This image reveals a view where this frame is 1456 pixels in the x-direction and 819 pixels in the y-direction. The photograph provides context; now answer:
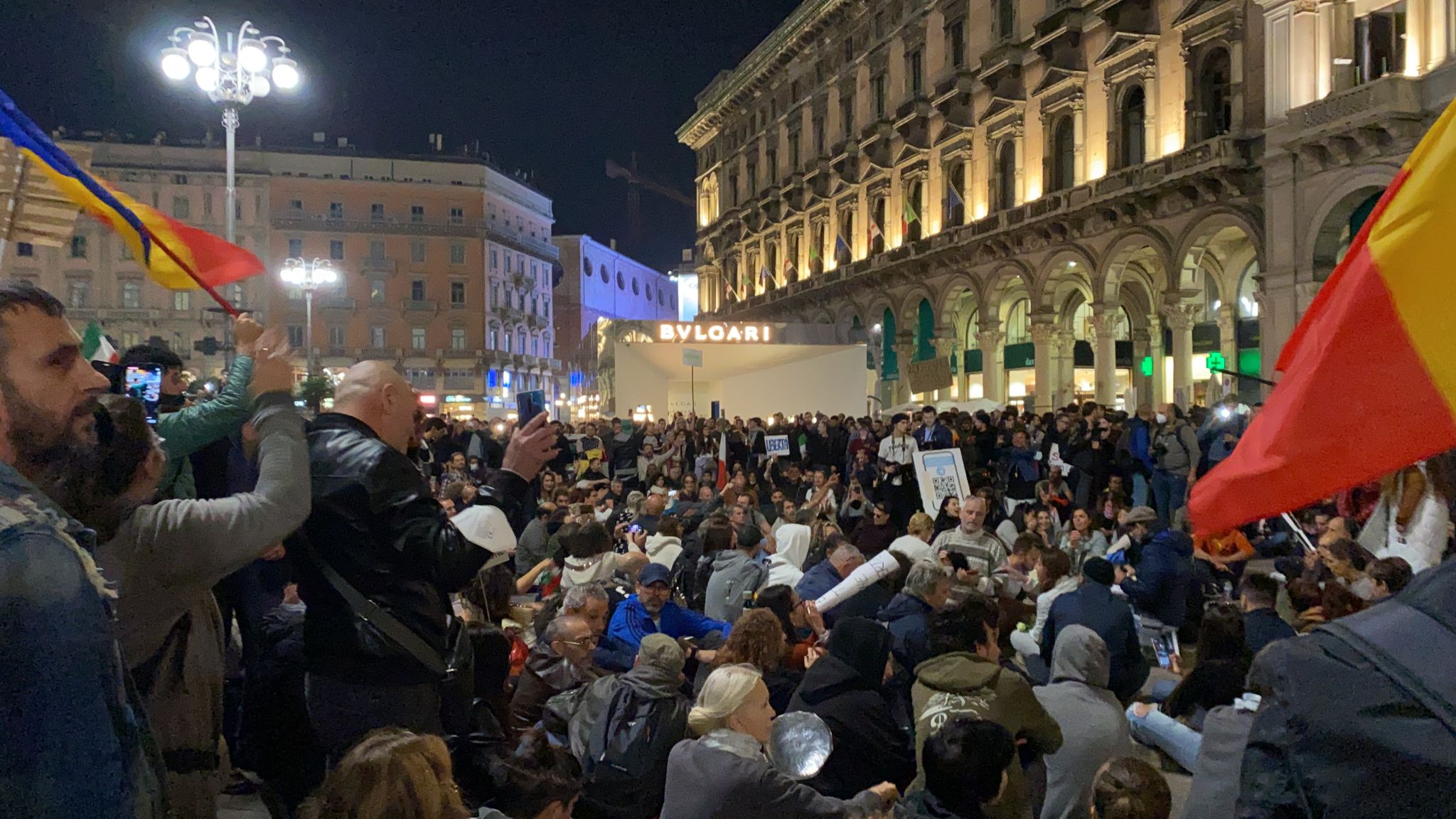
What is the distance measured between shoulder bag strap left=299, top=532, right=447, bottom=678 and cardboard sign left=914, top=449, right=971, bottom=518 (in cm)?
888

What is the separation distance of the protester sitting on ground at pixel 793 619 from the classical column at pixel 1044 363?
22529mm

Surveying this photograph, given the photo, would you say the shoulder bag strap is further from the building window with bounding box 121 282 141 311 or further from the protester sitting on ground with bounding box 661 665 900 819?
the building window with bounding box 121 282 141 311

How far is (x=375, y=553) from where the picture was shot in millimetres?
2982

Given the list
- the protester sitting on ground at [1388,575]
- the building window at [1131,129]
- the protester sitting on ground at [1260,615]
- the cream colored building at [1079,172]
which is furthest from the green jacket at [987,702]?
the building window at [1131,129]

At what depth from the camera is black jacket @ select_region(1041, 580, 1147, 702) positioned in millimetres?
5770

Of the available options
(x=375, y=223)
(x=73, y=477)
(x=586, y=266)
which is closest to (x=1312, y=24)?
(x=73, y=477)

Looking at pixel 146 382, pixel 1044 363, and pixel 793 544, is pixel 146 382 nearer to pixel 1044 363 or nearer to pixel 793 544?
pixel 793 544

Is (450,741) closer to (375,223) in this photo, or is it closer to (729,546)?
(729,546)

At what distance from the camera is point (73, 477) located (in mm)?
1930

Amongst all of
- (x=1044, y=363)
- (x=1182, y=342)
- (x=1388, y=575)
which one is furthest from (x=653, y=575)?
(x=1044, y=363)

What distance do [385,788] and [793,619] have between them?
3.83 m

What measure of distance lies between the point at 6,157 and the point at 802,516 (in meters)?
7.23

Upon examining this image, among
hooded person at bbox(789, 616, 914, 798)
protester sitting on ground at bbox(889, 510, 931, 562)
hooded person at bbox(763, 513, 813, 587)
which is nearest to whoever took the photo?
hooded person at bbox(789, 616, 914, 798)

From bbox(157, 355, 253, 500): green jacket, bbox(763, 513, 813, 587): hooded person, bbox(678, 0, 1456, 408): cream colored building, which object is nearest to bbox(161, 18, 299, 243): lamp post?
bbox(763, 513, 813, 587): hooded person
